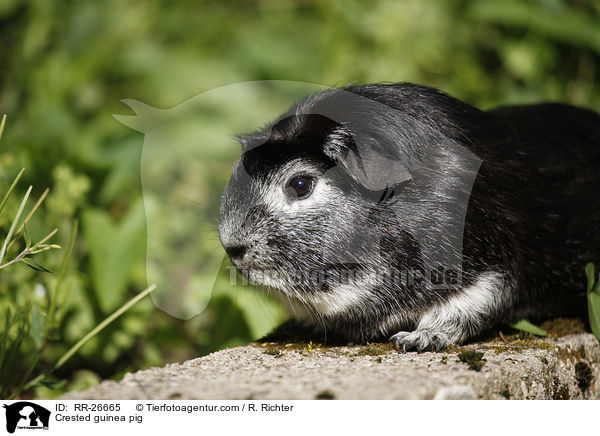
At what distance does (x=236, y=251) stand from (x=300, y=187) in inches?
16.5

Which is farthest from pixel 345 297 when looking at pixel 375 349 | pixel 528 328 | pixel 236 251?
pixel 528 328

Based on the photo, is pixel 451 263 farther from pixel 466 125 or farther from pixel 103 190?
pixel 103 190

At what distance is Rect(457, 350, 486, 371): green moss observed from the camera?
7.75ft

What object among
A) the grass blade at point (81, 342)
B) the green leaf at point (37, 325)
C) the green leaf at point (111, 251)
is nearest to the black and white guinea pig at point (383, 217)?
the grass blade at point (81, 342)

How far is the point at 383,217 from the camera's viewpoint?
2637 mm

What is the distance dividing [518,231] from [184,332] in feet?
9.33

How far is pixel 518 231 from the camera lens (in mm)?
2814

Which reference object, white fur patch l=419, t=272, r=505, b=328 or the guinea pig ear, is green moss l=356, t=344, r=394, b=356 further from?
the guinea pig ear

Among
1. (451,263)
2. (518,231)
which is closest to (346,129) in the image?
(451,263)

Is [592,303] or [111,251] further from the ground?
[111,251]

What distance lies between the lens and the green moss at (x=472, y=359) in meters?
2.36
